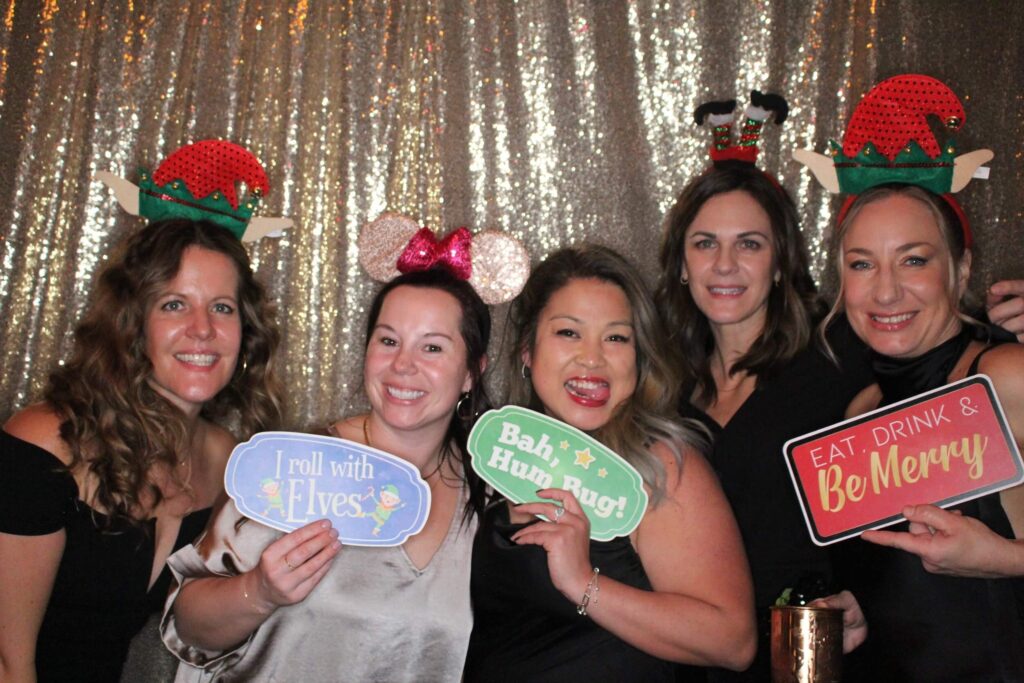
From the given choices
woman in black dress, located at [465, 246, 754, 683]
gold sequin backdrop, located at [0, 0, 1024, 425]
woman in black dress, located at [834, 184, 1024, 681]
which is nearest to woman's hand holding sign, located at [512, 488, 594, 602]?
woman in black dress, located at [465, 246, 754, 683]

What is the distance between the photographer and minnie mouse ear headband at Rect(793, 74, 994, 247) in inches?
82.9

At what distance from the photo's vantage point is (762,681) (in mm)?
2111

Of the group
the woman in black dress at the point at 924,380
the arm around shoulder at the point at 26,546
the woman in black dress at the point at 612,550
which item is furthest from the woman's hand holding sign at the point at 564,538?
the arm around shoulder at the point at 26,546

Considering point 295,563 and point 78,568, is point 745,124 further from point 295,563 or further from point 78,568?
point 78,568

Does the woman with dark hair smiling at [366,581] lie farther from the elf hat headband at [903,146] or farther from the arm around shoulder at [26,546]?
the elf hat headband at [903,146]

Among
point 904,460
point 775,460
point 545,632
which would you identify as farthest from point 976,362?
point 545,632

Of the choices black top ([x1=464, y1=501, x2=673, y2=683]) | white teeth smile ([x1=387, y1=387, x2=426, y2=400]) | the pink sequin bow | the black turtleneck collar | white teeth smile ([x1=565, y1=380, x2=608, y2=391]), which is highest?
the pink sequin bow

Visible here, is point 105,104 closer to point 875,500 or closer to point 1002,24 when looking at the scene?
point 875,500

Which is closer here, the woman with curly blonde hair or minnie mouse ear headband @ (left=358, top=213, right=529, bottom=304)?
the woman with curly blonde hair

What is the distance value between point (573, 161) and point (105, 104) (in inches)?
58.6

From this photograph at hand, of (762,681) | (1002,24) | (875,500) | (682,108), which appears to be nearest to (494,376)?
(682,108)

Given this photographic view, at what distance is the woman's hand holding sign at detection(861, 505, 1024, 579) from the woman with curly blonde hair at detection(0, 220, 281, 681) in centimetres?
149

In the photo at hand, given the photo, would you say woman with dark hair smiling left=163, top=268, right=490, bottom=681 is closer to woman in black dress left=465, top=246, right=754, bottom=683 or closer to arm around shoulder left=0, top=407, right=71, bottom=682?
woman in black dress left=465, top=246, right=754, bottom=683

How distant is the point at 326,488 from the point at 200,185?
96 cm
